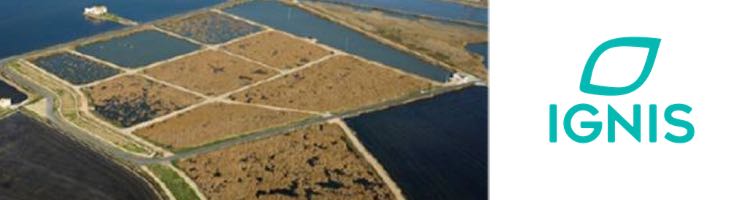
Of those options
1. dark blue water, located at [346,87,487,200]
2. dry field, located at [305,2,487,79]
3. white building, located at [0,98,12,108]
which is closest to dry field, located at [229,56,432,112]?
dark blue water, located at [346,87,487,200]

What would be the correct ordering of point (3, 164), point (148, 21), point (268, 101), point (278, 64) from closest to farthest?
point (3, 164)
point (268, 101)
point (278, 64)
point (148, 21)

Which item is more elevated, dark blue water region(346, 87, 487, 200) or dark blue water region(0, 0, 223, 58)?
dark blue water region(0, 0, 223, 58)

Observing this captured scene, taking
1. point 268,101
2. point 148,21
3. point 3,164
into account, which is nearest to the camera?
point 3,164

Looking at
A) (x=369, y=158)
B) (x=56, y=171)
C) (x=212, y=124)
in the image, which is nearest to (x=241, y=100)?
(x=212, y=124)
